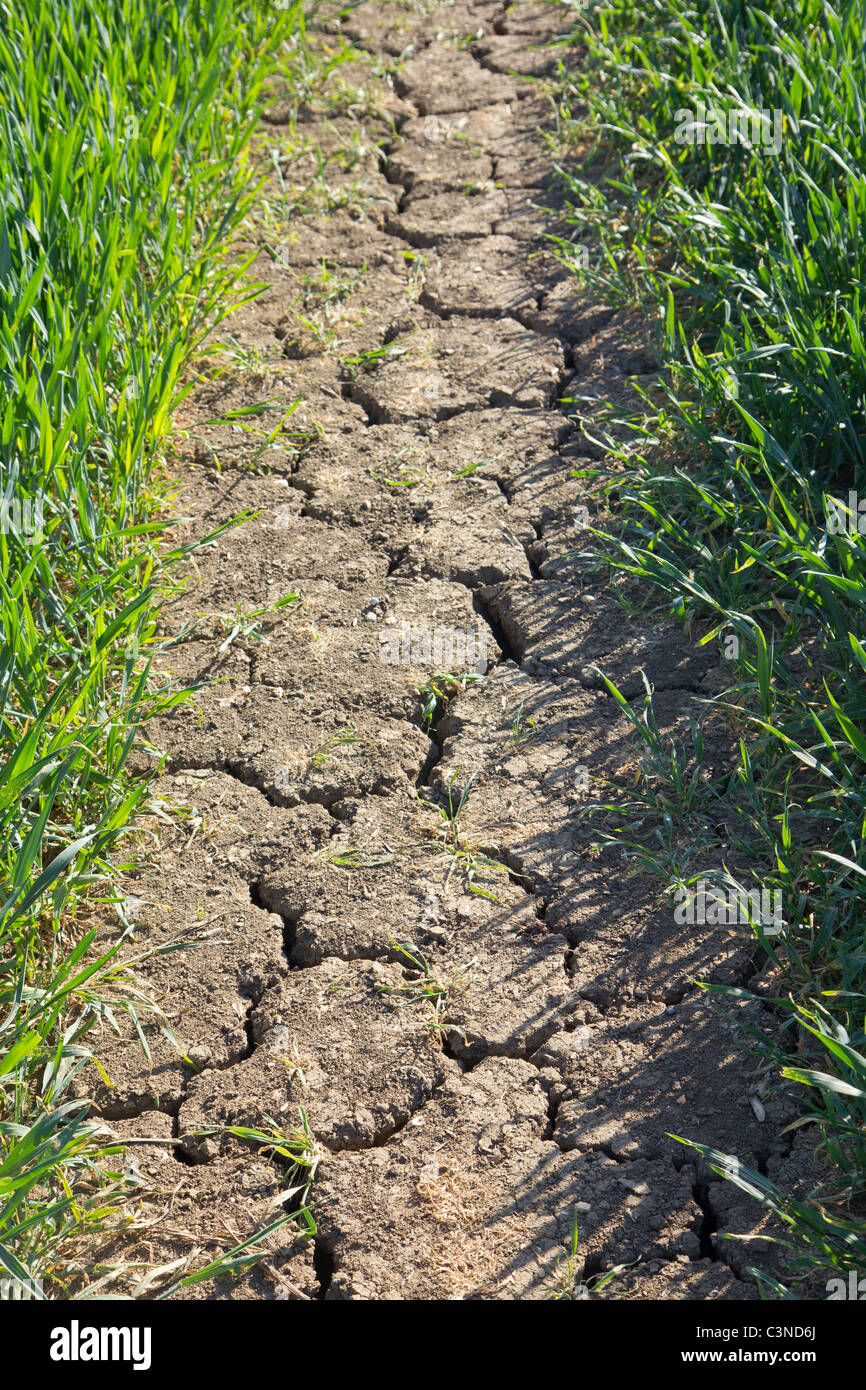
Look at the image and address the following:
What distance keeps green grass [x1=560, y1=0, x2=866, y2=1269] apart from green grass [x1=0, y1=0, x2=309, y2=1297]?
39.6 inches

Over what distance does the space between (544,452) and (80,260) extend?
1178 millimetres

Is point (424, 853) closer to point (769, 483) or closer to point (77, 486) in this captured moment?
point (77, 486)

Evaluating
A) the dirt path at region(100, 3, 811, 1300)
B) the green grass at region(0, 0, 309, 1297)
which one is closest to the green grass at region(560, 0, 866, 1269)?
the dirt path at region(100, 3, 811, 1300)

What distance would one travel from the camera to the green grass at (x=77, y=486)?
67.8 inches

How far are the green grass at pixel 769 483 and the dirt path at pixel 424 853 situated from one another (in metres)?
0.11

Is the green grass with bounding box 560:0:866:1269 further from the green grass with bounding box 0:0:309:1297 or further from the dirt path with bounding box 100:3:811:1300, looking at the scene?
the green grass with bounding box 0:0:309:1297

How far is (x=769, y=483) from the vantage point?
2.48 meters

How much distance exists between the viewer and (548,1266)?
161 cm

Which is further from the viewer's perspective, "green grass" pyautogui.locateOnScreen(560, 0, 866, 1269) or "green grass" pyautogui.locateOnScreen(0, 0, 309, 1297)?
"green grass" pyautogui.locateOnScreen(560, 0, 866, 1269)

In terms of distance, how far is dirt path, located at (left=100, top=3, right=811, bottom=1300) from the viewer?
169cm

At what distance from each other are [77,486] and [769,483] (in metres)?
1.45

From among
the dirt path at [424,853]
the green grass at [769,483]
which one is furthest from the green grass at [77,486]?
the green grass at [769,483]

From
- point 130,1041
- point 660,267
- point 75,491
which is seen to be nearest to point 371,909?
point 130,1041
